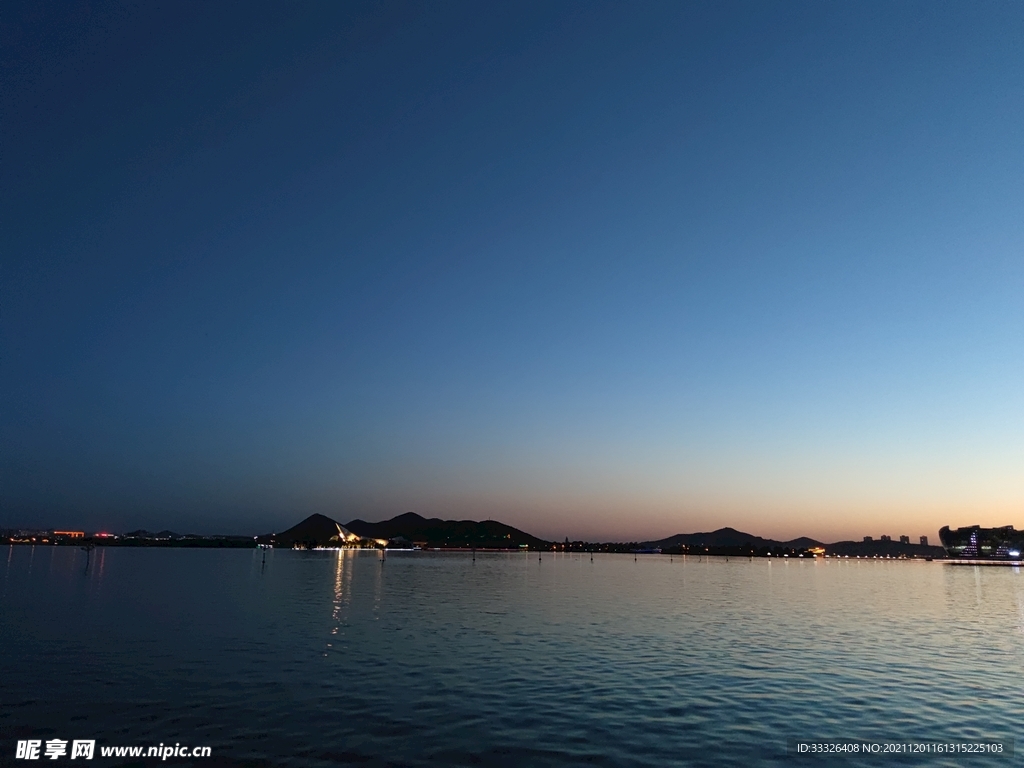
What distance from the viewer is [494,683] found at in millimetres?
31078

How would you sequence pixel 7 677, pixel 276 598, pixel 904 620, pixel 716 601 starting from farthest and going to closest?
1. pixel 716 601
2. pixel 276 598
3. pixel 904 620
4. pixel 7 677

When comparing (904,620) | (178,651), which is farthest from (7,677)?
(904,620)

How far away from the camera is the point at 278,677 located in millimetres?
31734

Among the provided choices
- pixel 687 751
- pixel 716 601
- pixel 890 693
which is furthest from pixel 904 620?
pixel 687 751

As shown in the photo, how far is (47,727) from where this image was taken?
908 inches

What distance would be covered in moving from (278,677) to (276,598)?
48019 millimetres

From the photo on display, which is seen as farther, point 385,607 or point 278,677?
point 385,607

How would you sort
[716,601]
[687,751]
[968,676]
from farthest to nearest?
[716,601] < [968,676] < [687,751]

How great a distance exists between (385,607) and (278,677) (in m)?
35.2

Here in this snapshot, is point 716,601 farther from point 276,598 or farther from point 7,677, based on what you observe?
point 7,677

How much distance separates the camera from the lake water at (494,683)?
2230 centimetres

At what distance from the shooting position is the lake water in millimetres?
22297

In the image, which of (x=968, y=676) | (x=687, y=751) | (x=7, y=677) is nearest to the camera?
(x=687, y=751)

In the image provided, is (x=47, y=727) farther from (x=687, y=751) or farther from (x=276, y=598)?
(x=276, y=598)
